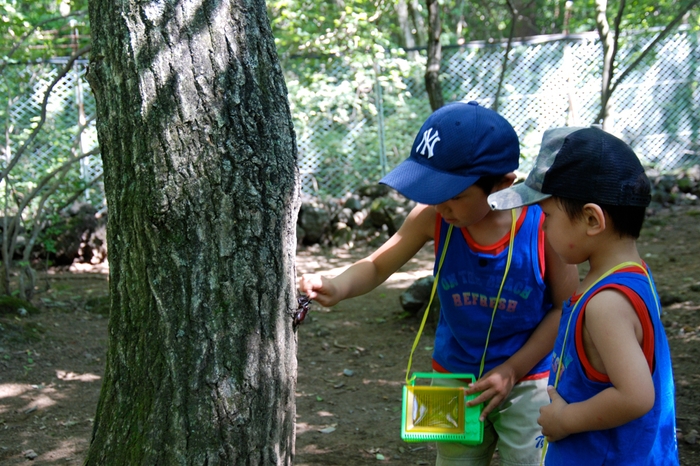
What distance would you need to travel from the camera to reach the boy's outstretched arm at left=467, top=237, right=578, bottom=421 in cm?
208

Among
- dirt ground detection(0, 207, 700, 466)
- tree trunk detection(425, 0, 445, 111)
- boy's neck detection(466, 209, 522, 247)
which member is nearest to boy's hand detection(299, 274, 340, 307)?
boy's neck detection(466, 209, 522, 247)

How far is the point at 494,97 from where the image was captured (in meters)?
10.8

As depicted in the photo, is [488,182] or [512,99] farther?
[512,99]

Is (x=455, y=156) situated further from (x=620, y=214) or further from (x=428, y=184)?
(x=620, y=214)

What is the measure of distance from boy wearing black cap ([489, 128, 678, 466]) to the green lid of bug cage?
353 millimetres

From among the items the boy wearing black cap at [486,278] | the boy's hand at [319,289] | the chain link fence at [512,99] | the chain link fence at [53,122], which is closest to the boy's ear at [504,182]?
the boy wearing black cap at [486,278]

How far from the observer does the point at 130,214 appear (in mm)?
1808

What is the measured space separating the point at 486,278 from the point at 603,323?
2.10ft

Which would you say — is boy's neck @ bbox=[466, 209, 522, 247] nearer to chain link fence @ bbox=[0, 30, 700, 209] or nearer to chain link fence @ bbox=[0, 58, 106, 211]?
chain link fence @ bbox=[0, 58, 106, 211]

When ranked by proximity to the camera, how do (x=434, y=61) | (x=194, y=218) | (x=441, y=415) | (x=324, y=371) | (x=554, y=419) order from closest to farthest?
(x=554, y=419) → (x=194, y=218) → (x=441, y=415) → (x=324, y=371) → (x=434, y=61)

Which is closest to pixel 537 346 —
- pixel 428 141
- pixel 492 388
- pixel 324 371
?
pixel 492 388

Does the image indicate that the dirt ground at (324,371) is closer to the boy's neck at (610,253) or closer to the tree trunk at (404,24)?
the boy's neck at (610,253)

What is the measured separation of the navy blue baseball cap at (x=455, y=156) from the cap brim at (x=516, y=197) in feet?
0.52

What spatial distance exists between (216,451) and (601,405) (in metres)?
0.96
